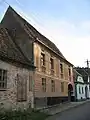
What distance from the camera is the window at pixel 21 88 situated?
19250 millimetres

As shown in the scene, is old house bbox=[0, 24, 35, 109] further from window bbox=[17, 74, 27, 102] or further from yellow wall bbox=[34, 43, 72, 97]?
yellow wall bbox=[34, 43, 72, 97]

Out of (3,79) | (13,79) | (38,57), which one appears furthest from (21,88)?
(38,57)

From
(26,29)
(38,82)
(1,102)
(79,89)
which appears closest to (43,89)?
(38,82)

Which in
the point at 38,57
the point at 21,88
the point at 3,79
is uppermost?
the point at 38,57

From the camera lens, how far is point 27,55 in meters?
23.1

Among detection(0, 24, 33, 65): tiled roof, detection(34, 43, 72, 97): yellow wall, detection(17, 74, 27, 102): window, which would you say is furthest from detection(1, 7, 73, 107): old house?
detection(17, 74, 27, 102): window

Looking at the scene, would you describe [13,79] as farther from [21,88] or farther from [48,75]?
[48,75]

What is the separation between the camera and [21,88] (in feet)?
65.0

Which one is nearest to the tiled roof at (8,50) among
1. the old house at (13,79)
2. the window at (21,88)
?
the old house at (13,79)

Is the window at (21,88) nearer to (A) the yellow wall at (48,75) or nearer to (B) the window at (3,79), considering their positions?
(B) the window at (3,79)

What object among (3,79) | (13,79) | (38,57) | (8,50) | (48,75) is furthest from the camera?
(48,75)

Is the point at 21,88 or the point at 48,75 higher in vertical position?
the point at 48,75

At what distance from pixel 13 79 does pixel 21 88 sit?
5.37 ft

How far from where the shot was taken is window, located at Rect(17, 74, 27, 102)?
19.2m
